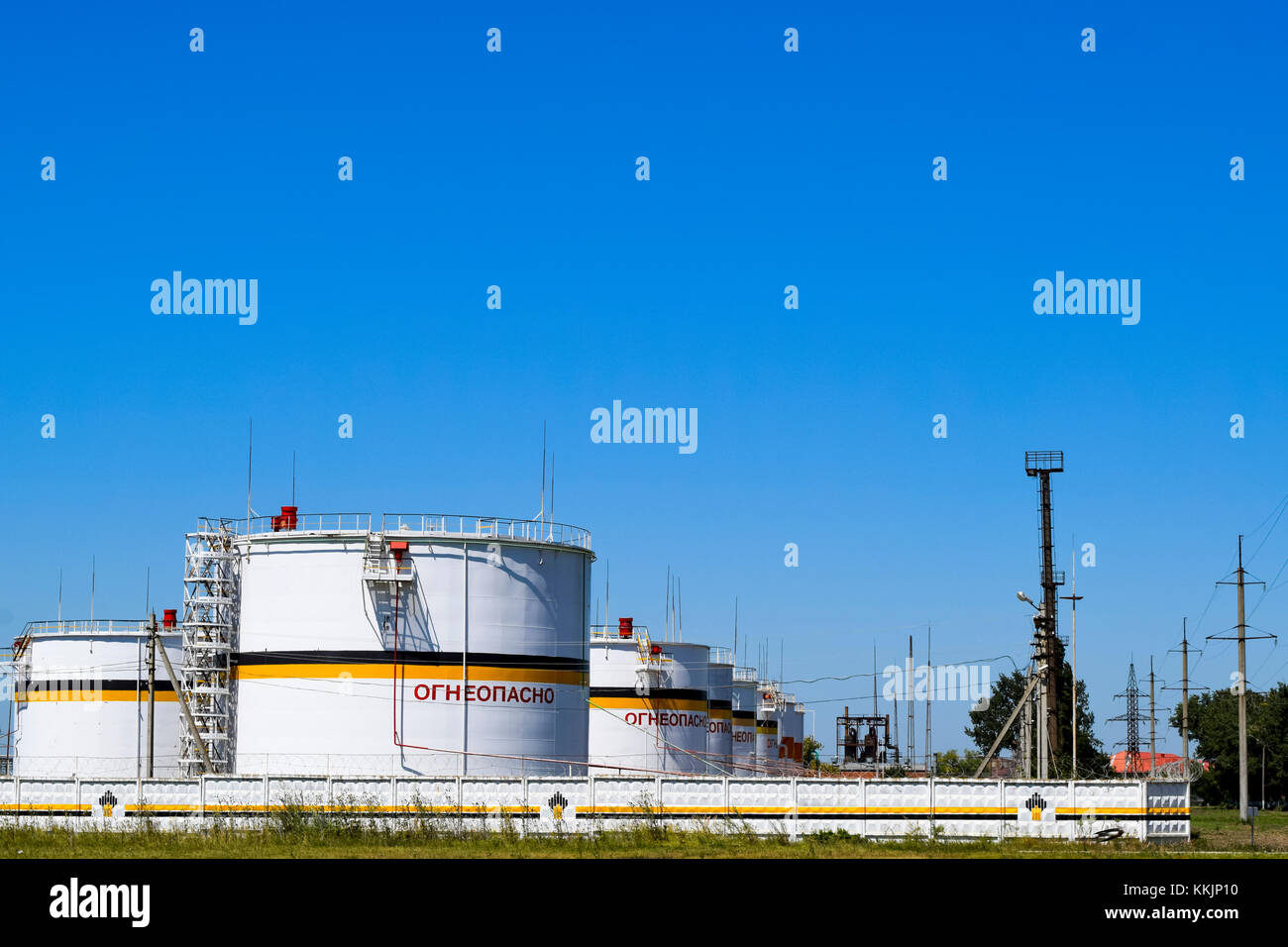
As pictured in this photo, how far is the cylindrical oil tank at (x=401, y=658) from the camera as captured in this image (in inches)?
1777

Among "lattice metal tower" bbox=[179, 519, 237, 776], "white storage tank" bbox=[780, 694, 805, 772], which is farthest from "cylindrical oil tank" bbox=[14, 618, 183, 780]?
"white storage tank" bbox=[780, 694, 805, 772]

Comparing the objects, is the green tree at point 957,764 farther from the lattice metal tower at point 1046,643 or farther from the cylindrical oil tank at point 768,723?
the lattice metal tower at point 1046,643

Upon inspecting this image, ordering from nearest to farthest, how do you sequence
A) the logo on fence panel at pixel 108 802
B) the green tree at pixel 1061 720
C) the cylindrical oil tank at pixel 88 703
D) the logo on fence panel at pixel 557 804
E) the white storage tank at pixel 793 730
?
1. the logo on fence panel at pixel 557 804
2. the logo on fence panel at pixel 108 802
3. the cylindrical oil tank at pixel 88 703
4. the green tree at pixel 1061 720
5. the white storage tank at pixel 793 730

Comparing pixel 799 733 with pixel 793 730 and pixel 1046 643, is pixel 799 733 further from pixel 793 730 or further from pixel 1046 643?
pixel 1046 643

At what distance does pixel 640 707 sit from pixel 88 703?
24840mm

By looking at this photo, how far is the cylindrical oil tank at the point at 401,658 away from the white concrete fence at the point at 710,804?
2862mm

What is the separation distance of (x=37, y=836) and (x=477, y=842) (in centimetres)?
1131

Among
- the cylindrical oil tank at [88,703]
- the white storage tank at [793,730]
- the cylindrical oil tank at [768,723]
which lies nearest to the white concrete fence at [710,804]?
the cylindrical oil tank at [88,703]

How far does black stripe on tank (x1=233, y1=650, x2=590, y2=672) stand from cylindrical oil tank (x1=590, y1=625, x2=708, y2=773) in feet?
80.5

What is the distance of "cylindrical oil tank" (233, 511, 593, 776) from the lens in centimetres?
4512

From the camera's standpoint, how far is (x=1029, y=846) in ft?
122

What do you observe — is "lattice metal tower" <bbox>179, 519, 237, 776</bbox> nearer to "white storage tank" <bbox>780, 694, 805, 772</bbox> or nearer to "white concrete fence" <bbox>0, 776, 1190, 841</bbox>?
"white concrete fence" <bbox>0, 776, 1190, 841</bbox>

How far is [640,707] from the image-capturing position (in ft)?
235

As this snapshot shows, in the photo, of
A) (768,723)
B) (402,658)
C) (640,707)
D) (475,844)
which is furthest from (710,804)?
(768,723)
